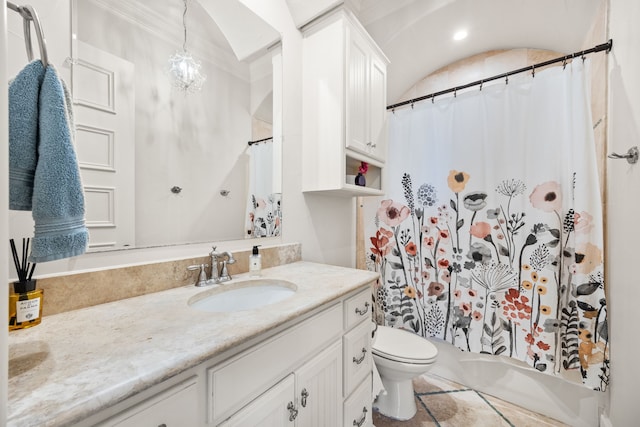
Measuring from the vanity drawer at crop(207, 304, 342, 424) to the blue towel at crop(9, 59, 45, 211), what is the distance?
1.69 feet

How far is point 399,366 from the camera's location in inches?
56.4

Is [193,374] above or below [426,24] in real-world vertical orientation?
below

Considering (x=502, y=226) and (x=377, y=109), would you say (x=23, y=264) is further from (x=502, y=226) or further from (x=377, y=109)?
(x=502, y=226)

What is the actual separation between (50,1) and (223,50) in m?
0.57

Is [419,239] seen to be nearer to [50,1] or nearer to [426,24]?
[426,24]

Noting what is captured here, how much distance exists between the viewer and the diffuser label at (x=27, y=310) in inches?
23.8

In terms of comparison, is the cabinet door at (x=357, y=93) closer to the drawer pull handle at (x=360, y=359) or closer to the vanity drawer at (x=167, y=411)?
the drawer pull handle at (x=360, y=359)

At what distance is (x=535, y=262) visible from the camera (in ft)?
5.01

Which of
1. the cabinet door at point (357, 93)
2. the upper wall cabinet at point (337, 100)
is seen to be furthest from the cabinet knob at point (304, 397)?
the cabinet door at point (357, 93)

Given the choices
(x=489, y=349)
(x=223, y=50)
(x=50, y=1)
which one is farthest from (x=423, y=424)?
(x=50, y=1)

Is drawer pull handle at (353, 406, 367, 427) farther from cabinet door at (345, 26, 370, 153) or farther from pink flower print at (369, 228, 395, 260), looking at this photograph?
cabinet door at (345, 26, 370, 153)

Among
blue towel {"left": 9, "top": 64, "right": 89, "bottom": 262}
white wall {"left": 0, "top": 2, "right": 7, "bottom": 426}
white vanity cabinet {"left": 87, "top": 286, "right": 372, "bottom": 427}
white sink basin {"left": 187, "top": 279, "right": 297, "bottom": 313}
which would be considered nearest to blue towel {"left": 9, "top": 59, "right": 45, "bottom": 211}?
blue towel {"left": 9, "top": 64, "right": 89, "bottom": 262}

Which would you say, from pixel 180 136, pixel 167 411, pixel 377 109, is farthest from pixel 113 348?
pixel 377 109

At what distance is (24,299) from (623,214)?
2.23 metres
